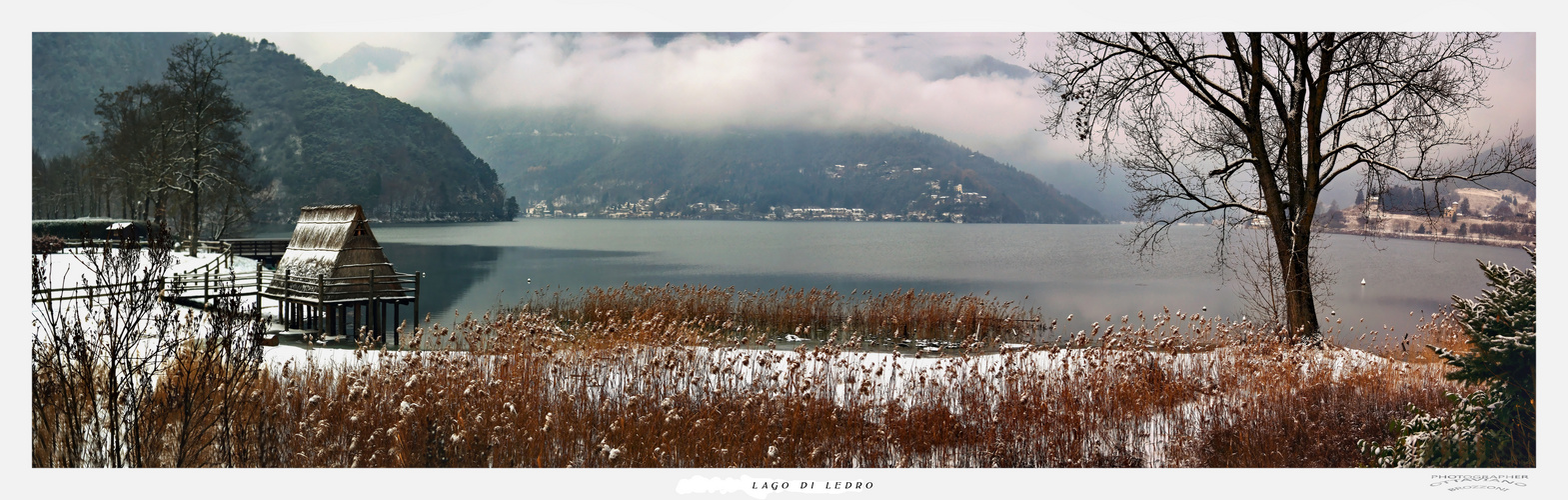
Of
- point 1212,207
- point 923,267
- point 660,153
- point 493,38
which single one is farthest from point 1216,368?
point 660,153

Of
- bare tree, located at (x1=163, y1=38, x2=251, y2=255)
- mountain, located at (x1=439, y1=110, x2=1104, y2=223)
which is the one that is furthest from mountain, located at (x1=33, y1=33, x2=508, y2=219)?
bare tree, located at (x1=163, y1=38, x2=251, y2=255)

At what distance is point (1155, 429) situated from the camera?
664 centimetres

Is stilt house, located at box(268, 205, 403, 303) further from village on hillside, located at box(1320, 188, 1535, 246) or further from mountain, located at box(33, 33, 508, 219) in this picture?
mountain, located at box(33, 33, 508, 219)

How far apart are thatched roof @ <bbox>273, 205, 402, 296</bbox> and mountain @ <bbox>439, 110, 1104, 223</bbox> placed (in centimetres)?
3444

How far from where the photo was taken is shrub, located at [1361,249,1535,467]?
194 inches

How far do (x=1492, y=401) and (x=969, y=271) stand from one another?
33.8 meters

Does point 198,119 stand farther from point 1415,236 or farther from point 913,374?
point 1415,236

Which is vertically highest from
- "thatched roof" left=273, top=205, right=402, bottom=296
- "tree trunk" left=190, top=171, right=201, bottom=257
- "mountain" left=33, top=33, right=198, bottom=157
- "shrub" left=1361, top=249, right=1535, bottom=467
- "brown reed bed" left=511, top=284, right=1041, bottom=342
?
"mountain" left=33, top=33, right=198, bottom=157

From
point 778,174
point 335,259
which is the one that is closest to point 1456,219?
point 335,259

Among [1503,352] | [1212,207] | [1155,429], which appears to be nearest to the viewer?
[1503,352]

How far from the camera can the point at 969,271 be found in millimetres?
38438
